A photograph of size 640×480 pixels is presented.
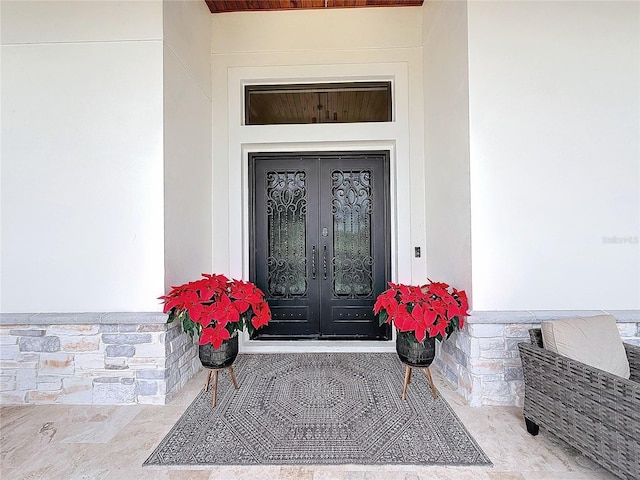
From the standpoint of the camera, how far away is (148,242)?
93.0 inches

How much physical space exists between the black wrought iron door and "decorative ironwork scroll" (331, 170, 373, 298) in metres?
0.01

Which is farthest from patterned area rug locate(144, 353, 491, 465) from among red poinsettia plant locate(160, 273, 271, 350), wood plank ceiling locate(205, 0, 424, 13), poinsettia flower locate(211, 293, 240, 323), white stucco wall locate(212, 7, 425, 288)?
wood plank ceiling locate(205, 0, 424, 13)

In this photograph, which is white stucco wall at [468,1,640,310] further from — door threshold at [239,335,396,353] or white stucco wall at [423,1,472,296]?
door threshold at [239,335,396,353]

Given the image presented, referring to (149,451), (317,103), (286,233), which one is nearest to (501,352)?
(286,233)

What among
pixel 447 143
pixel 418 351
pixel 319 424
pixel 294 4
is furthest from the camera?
pixel 294 4

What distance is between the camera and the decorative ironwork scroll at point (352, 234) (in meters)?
3.45

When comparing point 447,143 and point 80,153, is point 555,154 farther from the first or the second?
point 80,153

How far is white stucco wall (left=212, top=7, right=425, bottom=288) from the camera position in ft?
10.7

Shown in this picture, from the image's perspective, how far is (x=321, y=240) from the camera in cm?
344

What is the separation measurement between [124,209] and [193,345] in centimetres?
129

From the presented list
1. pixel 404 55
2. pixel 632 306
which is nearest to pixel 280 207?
pixel 404 55

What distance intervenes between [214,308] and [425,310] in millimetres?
1475

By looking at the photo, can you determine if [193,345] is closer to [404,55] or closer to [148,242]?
[148,242]

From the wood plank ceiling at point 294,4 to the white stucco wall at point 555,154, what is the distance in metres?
1.22
